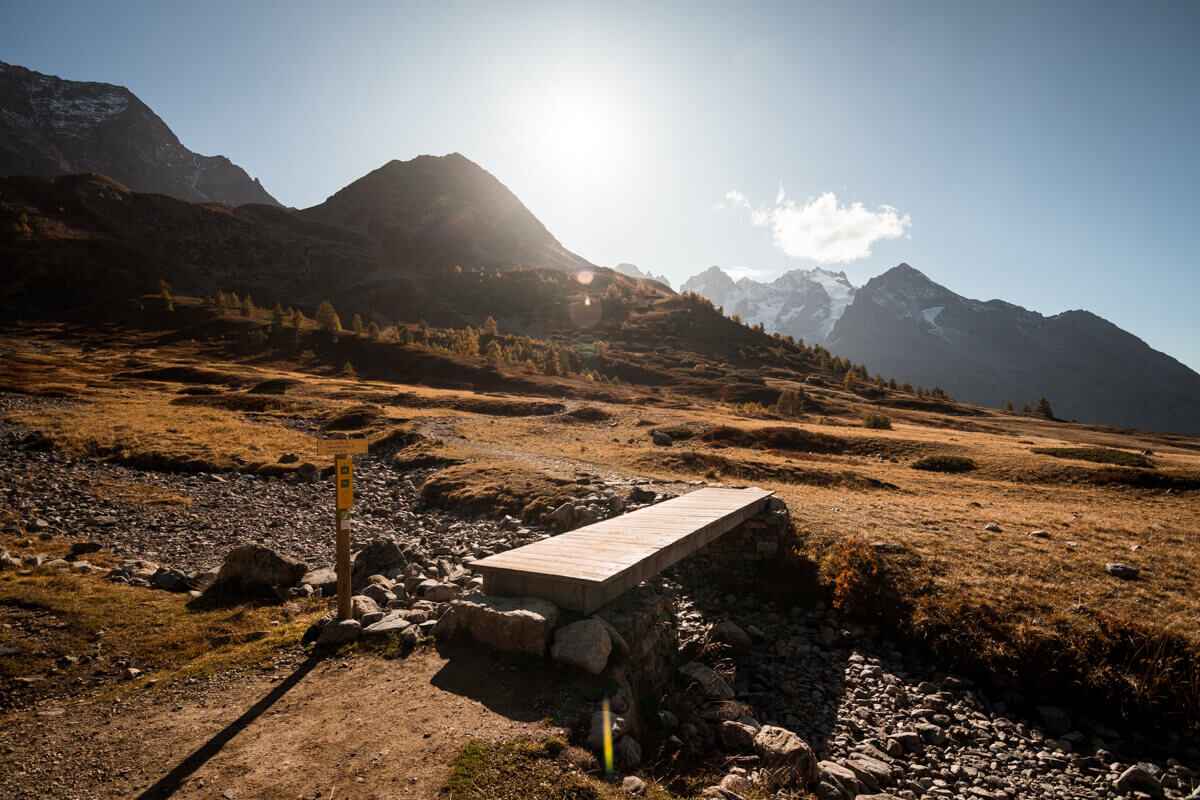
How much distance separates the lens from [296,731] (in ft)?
20.4

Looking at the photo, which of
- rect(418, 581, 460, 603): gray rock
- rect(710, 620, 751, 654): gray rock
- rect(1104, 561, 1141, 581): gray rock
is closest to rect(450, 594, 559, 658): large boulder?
rect(418, 581, 460, 603): gray rock

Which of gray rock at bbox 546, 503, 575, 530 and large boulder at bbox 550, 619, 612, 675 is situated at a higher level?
large boulder at bbox 550, 619, 612, 675

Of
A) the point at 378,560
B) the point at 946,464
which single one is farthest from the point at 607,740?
the point at 946,464

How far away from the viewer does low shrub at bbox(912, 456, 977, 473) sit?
34031 millimetres

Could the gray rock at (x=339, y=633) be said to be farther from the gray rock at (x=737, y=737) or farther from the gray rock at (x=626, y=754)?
the gray rock at (x=737, y=737)

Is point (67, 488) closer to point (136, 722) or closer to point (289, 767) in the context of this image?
point (136, 722)

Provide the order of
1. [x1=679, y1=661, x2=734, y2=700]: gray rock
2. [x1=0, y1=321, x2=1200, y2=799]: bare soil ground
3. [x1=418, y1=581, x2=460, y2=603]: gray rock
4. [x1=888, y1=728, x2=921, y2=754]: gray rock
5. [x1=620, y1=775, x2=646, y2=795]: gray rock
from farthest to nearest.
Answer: [x1=418, y1=581, x2=460, y2=603]: gray rock
[x1=679, y1=661, x2=734, y2=700]: gray rock
[x1=888, y1=728, x2=921, y2=754]: gray rock
[x1=0, y1=321, x2=1200, y2=799]: bare soil ground
[x1=620, y1=775, x2=646, y2=795]: gray rock

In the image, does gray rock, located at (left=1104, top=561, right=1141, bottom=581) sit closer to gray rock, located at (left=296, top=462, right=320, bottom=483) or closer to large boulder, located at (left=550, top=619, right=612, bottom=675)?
large boulder, located at (left=550, top=619, right=612, bottom=675)

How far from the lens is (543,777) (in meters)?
5.48

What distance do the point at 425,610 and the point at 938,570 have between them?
13.1 meters

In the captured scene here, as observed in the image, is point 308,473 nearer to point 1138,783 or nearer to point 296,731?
point 296,731

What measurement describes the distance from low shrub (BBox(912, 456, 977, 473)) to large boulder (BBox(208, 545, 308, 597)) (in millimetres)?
37479

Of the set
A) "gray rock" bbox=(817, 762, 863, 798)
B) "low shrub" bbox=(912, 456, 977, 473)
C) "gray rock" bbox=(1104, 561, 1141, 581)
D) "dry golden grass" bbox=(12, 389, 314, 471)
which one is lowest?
"dry golden grass" bbox=(12, 389, 314, 471)

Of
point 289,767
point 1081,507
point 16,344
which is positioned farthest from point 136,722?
point 16,344
